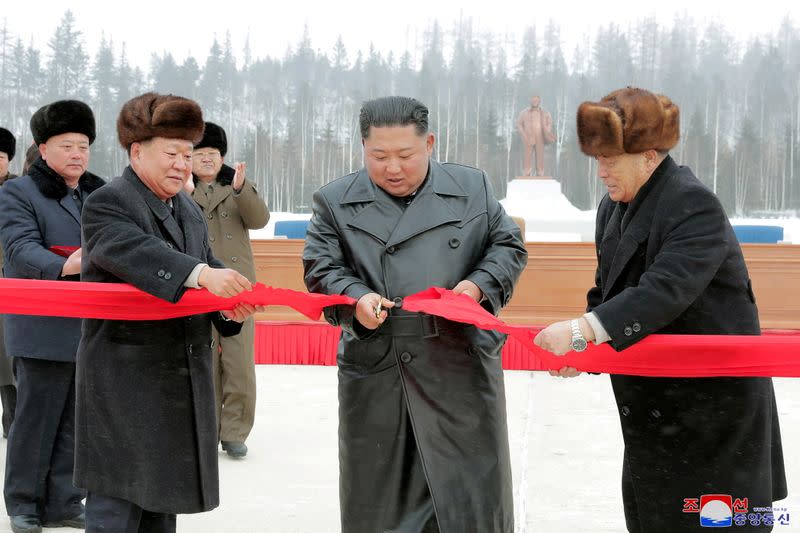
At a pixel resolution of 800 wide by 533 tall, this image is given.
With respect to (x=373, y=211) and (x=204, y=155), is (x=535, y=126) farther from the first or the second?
(x=373, y=211)

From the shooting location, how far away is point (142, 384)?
2514 mm

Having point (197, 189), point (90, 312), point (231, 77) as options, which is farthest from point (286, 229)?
point (231, 77)

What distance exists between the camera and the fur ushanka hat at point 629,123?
7.30 ft

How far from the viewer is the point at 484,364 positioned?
2.45 meters

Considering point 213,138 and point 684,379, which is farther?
point 213,138

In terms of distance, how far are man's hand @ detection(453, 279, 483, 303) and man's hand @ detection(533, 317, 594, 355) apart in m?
0.19

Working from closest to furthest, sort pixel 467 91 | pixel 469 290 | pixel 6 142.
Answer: pixel 469 290 < pixel 6 142 < pixel 467 91

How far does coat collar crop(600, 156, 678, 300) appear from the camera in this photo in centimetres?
227

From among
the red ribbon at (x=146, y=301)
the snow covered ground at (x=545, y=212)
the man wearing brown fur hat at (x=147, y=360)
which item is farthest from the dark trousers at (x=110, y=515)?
the snow covered ground at (x=545, y=212)

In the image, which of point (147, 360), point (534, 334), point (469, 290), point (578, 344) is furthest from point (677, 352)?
point (147, 360)

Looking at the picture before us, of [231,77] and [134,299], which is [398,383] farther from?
[231,77]

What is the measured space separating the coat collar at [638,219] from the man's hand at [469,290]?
1.13 ft

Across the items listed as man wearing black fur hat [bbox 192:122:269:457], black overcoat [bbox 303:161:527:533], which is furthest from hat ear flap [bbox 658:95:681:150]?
man wearing black fur hat [bbox 192:122:269:457]

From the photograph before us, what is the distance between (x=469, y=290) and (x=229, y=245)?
8.20 feet
